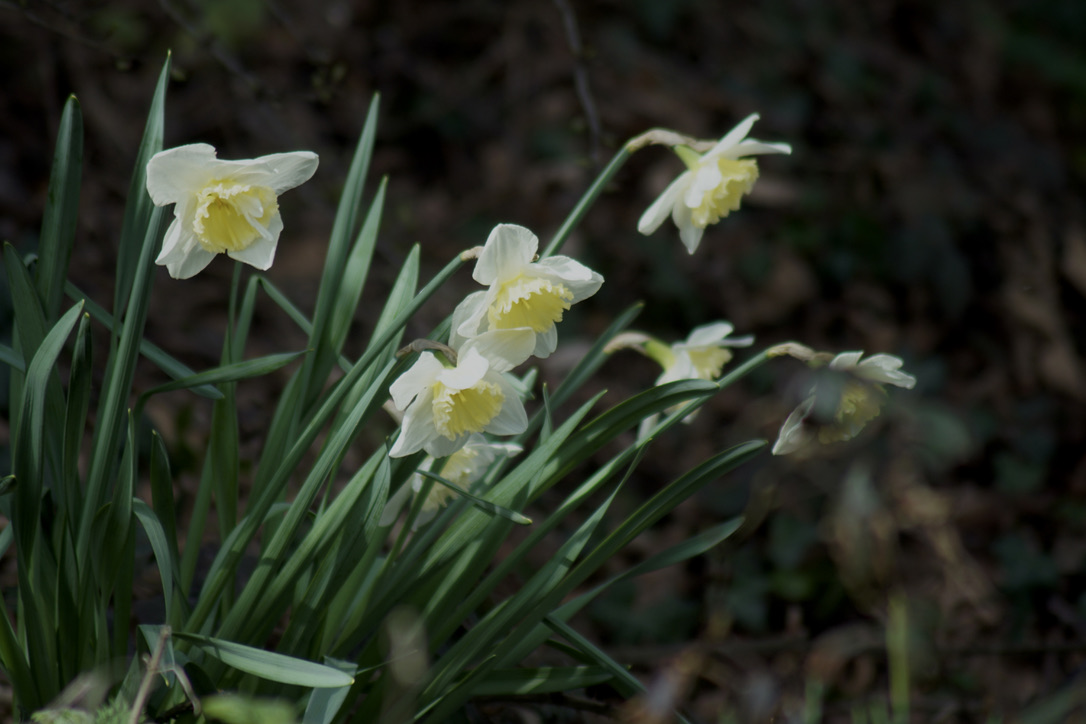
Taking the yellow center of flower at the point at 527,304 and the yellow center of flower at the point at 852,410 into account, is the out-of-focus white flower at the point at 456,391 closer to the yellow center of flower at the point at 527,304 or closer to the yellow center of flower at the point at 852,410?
the yellow center of flower at the point at 527,304

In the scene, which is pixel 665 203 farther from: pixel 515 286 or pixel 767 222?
pixel 767 222

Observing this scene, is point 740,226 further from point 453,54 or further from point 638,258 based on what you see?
point 453,54

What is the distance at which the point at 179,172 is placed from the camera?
108 centimetres

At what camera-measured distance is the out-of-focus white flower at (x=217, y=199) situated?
1.08 meters

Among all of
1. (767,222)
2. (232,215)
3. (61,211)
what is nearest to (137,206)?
(61,211)

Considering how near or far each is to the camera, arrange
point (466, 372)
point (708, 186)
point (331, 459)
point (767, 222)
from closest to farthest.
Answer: point (466, 372) → point (331, 459) → point (708, 186) → point (767, 222)

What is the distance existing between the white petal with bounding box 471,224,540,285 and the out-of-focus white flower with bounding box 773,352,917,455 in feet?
1.44

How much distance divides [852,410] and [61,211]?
3.69 ft

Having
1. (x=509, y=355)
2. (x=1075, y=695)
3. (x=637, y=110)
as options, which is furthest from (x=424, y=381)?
(x=637, y=110)

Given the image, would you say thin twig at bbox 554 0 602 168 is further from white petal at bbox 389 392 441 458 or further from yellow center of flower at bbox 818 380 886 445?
white petal at bbox 389 392 441 458

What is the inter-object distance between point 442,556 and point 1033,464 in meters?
2.41

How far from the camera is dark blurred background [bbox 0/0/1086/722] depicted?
2.39 metres

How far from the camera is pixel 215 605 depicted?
4.39ft

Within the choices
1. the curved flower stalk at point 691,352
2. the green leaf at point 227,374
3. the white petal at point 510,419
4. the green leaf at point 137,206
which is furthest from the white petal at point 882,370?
the green leaf at point 137,206
